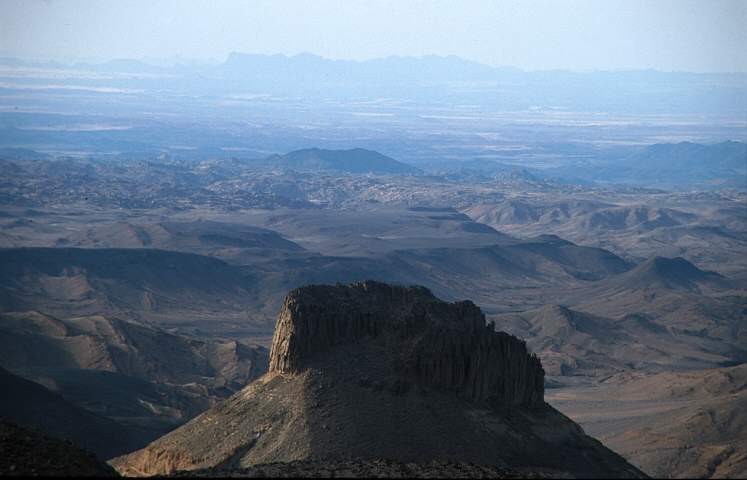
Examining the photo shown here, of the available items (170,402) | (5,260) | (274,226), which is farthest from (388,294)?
(274,226)

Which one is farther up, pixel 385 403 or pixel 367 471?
pixel 367 471

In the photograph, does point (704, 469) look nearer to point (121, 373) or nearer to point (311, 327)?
point (311, 327)

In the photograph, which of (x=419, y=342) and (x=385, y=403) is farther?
(x=419, y=342)

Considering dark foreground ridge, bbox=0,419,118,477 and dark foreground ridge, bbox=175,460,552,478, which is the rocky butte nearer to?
dark foreground ridge, bbox=175,460,552,478

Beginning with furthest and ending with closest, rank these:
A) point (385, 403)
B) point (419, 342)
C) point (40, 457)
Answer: point (419, 342), point (385, 403), point (40, 457)

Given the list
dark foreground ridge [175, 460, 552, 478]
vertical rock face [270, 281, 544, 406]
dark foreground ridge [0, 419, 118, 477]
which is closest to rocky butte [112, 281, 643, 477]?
vertical rock face [270, 281, 544, 406]

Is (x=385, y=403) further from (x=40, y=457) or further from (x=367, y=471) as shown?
(x=40, y=457)

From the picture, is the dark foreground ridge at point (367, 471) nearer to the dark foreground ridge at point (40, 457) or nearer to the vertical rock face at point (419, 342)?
the dark foreground ridge at point (40, 457)

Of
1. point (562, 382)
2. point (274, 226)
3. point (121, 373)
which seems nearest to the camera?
point (121, 373)

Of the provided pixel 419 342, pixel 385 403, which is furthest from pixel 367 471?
pixel 419 342
